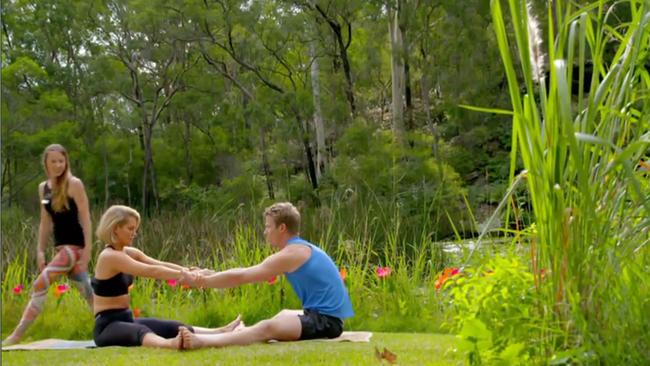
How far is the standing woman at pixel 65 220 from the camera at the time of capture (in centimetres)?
521

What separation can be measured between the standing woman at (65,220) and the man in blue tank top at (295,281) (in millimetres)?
1187

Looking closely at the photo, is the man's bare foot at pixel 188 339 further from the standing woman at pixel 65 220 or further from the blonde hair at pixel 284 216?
the standing woman at pixel 65 220

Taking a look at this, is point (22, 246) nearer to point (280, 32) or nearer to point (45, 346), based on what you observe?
point (45, 346)

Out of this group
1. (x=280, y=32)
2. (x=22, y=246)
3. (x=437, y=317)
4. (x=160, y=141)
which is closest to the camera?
(x=437, y=317)

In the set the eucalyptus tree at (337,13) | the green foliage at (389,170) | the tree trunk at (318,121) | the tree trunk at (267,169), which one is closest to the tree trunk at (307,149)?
the tree trunk at (318,121)

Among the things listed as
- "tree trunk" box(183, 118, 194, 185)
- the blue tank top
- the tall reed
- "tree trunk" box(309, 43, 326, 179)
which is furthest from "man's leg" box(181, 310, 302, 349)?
"tree trunk" box(183, 118, 194, 185)

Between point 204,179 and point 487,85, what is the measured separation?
920 centimetres

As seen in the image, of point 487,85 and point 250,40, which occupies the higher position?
point 250,40

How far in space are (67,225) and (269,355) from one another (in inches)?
77.2

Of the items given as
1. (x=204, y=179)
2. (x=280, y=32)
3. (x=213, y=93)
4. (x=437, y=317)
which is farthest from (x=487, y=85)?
(x=437, y=317)

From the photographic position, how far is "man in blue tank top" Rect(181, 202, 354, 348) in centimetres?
443

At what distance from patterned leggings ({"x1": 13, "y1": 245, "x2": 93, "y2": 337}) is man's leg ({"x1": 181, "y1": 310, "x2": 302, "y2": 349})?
132 centimetres

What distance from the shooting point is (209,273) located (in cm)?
461

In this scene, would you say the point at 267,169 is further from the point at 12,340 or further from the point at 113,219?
the point at 113,219
